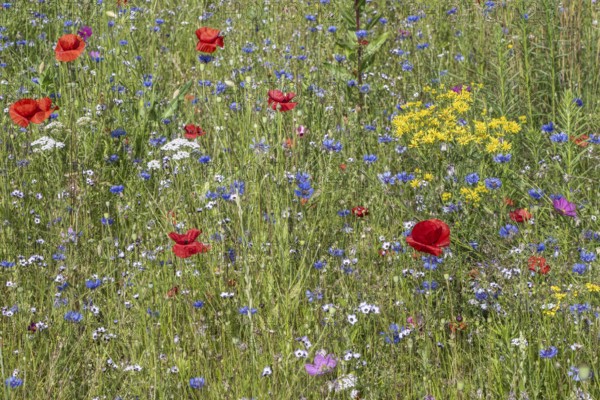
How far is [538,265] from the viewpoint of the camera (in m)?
2.38

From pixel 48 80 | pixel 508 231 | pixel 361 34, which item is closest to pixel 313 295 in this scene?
pixel 508 231

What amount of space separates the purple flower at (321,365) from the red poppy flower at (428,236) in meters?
0.37

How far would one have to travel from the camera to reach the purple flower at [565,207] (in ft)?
8.82

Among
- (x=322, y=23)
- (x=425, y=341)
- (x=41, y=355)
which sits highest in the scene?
(x=322, y=23)

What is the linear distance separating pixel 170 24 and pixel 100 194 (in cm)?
230

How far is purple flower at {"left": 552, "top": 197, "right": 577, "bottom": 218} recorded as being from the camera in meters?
2.69

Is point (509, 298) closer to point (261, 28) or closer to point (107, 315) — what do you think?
point (107, 315)

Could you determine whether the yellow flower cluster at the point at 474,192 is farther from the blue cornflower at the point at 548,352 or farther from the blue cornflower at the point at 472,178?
the blue cornflower at the point at 548,352

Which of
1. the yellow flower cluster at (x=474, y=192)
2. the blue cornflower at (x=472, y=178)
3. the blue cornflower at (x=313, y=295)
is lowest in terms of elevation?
the blue cornflower at (x=313, y=295)

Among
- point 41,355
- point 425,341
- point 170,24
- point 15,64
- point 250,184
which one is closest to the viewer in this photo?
point 425,341

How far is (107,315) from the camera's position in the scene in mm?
2580

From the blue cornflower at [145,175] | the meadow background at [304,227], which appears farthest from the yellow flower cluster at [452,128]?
the blue cornflower at [145,175]

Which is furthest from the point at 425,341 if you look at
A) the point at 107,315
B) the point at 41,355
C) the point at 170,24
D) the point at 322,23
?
the point at 170,24

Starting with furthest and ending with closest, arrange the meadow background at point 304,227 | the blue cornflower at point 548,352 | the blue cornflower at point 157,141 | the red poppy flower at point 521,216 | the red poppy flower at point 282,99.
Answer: the blue cornflower at point 157,141
the red poppy flower at point 282,99
the red poppy flower at point 521,216
the meadow background at point 304,227
the blue cornflower at point 548,352
